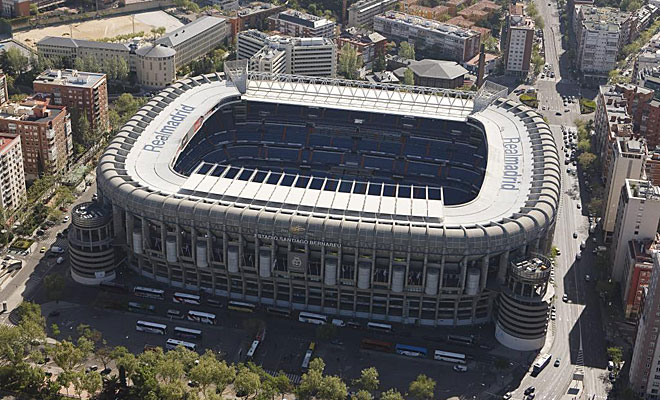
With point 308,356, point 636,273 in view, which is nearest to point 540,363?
point 636,273

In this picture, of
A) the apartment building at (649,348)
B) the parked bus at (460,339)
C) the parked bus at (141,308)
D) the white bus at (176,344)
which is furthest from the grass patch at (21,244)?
the apartment building at (649,348)

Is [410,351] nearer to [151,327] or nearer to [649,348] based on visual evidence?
[649,348]

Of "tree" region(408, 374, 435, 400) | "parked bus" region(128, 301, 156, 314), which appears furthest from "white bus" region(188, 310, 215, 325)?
"tree" region(408, 374, 435, 400)

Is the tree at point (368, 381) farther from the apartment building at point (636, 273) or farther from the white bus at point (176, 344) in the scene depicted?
the apartment building at point (636, 273)

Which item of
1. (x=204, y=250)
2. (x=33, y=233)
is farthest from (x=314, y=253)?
(x=33, y=233)

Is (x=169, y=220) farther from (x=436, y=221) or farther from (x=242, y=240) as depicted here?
(x=436, y=221)

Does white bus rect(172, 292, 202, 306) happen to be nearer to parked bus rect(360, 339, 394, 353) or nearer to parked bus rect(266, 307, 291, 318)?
parked bus rect(266, 307, 291, 318)

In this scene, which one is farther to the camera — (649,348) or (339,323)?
(339,323)
